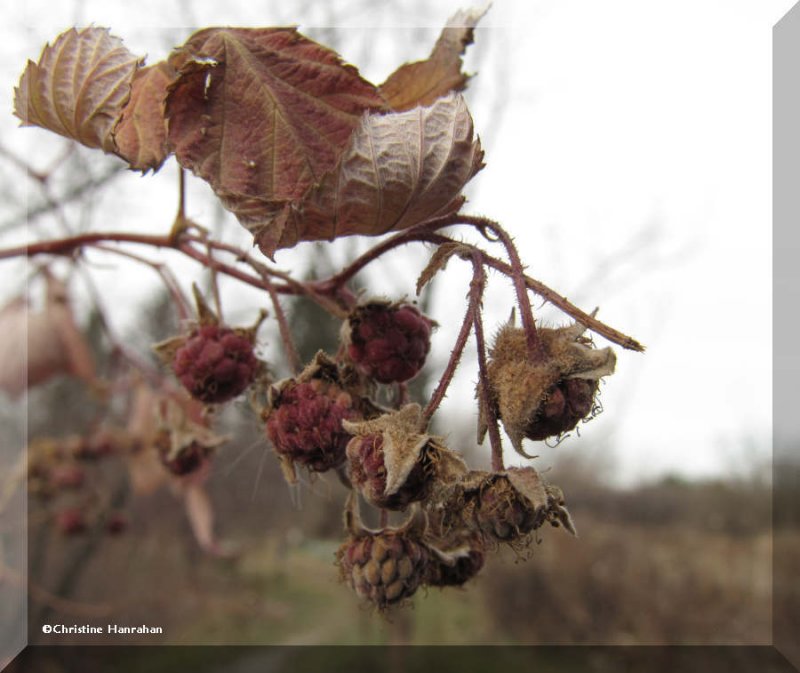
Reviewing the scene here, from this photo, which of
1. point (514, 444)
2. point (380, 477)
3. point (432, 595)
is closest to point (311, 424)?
point (380, 477)

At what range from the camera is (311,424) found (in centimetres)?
85

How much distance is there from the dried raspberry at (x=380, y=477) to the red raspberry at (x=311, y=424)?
101 millimetres

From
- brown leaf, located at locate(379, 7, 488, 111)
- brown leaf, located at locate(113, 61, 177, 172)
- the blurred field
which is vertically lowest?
brown leaf, located at locate(113, 61, 177, 172)

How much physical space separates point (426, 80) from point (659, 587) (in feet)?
35.8

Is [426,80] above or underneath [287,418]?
above

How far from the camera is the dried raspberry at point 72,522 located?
115 inches

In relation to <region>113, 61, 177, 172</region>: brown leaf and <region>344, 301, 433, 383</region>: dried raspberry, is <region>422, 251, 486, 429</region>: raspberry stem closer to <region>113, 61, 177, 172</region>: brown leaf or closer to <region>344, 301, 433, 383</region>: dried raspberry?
<region>344, 301, 433, 383</region>: dried raspberry

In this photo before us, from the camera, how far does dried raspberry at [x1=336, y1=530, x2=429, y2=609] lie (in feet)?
2.82

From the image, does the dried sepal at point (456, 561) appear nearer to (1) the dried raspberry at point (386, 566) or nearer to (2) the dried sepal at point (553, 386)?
(1) the dried raspberry at point (386, 566)

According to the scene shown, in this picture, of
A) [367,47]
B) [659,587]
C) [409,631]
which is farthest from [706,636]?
[367,47]

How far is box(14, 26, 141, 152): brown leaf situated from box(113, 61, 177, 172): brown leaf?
23 mm

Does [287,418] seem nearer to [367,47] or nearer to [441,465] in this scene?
[441,465]

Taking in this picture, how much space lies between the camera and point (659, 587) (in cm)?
1009


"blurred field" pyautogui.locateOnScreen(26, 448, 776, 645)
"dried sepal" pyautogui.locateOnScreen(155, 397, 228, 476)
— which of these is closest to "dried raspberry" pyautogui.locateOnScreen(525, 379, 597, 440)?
"dried sepal" pyautogui.locateOnScreen(155, 397, 228, 476)
